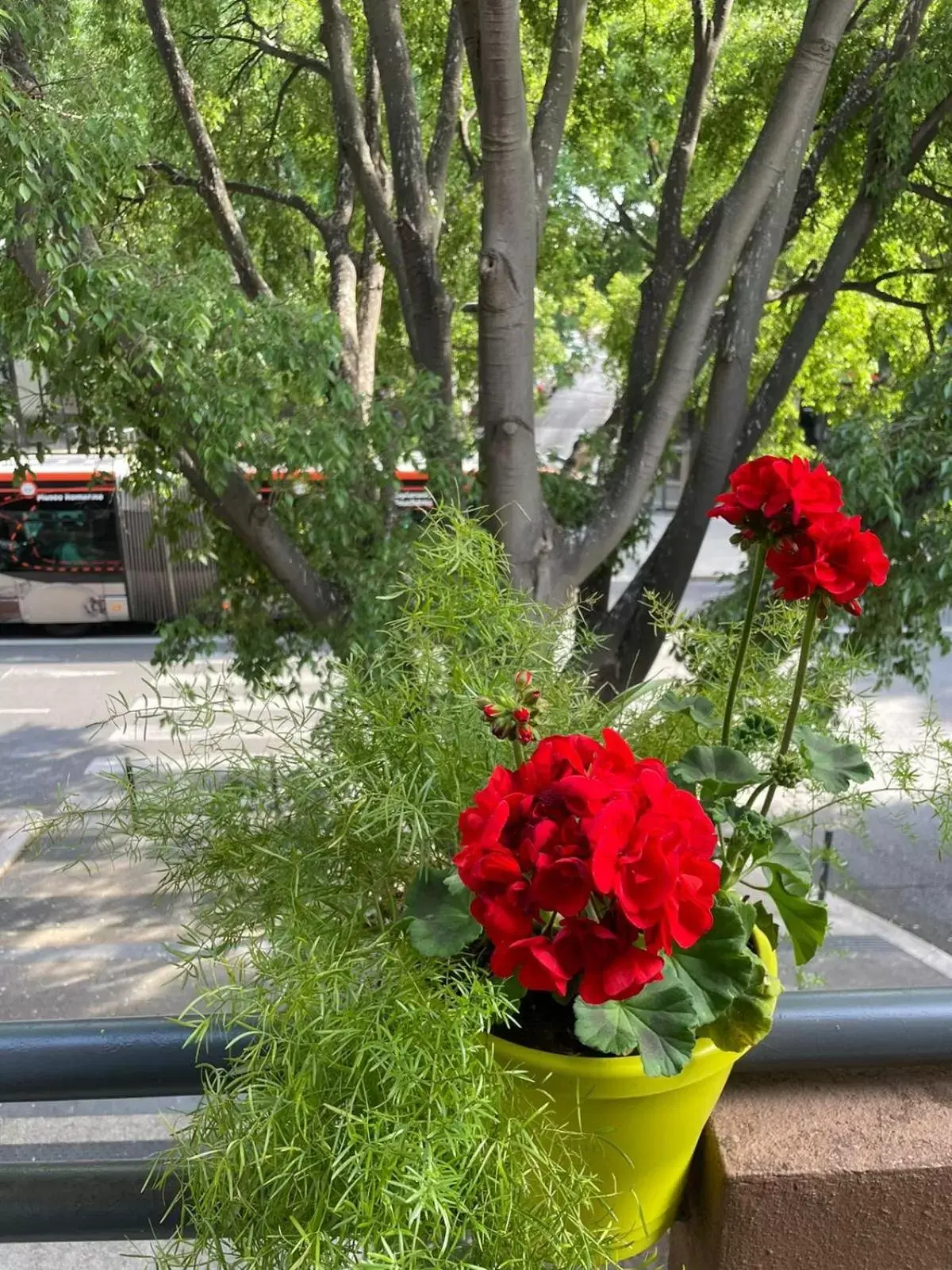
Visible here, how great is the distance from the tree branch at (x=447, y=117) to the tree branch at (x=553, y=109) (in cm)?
120

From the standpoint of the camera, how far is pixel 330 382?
3684 millimetres

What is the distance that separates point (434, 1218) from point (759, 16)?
6551 millimetres

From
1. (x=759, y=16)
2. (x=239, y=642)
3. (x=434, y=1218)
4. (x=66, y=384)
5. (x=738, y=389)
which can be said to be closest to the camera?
(x=434, y=1218)

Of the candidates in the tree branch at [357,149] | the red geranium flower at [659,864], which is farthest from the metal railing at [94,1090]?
the tree branch at [357,149]

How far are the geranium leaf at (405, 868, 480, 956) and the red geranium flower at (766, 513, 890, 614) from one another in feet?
1.16

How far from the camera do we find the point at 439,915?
2.63 ft

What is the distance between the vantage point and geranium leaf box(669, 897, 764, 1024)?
30.9 inches

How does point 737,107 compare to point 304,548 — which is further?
point 737,107

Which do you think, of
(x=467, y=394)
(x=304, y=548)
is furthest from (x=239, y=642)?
(x=467, y=394)

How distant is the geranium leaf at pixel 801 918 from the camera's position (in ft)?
2.95

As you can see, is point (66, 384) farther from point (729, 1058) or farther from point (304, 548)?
point (729, 1058)

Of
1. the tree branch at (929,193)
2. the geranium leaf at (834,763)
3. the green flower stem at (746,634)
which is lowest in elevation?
the geranium leaf at (834,763)

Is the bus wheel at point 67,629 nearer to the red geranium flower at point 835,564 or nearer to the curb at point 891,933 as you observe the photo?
the curb at point 891,933

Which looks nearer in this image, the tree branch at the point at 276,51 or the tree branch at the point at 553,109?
the tree branch at the point at 553,109
